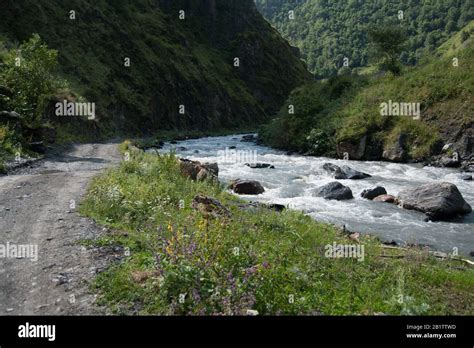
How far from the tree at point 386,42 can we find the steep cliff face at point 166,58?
109ft

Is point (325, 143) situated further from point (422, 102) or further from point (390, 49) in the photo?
point (390, 49)

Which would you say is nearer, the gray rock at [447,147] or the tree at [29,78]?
the tree at [29,78]

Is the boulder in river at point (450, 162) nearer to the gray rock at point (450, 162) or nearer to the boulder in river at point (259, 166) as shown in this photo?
the gray rock at point (450, 162)

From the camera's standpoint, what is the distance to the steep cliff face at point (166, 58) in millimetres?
58375

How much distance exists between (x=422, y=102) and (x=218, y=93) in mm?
56230

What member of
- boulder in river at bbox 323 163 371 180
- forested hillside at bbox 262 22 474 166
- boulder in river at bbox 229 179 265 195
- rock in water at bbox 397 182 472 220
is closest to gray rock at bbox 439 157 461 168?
forested hillside at bbox 262 22 474 166

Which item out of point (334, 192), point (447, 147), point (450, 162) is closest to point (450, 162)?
point (450, 162)

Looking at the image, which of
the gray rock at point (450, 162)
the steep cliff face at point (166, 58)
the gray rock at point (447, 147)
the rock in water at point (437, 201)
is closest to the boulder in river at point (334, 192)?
the rock in water at point (437, 201)

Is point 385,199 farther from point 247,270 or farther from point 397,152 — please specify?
point 397,152

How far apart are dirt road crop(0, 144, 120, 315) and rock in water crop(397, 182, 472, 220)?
50.3 feet

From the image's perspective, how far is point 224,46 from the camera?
12188 cm

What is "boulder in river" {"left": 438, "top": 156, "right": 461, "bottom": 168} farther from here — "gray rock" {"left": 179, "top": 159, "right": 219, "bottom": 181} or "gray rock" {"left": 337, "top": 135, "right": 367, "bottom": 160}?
"gray rock" {"left": 179, "top": 159, "right": 219, "bottom": 181}

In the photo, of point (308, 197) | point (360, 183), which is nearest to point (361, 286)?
point (308, 197)

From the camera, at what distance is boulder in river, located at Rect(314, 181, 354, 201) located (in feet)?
76.6
